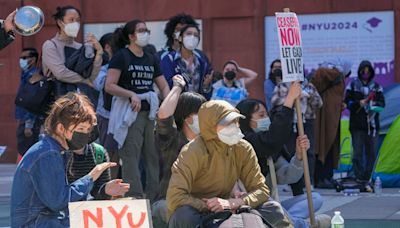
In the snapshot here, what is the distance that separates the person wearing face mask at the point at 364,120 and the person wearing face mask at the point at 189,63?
141 inches

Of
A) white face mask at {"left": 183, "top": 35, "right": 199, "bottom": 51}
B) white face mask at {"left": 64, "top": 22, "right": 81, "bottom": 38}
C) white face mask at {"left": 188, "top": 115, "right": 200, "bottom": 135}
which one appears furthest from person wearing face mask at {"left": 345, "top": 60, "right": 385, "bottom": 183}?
white face mask at {"left": 188, "top": 115, "right": 200, "bottom": 135}

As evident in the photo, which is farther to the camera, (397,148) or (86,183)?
(397,148)

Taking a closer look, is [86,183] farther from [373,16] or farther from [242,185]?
[373,16]

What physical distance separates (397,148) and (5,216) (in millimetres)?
5611

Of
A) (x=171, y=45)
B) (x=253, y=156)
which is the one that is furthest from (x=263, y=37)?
(x=253, y=156)

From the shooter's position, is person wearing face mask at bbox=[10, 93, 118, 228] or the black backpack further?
the black backpack

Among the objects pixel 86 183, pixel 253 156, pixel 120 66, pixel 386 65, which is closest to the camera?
pixel 86 183

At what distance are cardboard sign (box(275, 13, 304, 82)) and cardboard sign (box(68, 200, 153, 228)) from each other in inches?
117

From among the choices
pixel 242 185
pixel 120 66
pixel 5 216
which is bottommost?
pixel 5 216

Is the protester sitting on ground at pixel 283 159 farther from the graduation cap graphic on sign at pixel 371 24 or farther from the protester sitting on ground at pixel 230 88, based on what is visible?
the graduation cap graphic on sign at pixel 371 24

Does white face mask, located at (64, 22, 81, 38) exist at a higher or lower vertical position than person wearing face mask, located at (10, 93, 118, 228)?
higher

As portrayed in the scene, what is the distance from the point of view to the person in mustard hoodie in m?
6.64

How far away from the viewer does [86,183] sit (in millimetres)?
5973

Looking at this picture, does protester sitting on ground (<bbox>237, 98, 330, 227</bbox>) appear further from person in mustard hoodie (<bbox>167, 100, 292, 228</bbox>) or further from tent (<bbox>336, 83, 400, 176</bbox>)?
tent (<bbox>336, 83, 400, 176</bbox>)
